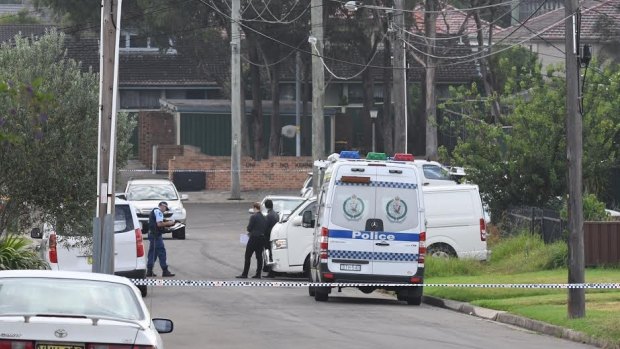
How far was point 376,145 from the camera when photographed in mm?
62812

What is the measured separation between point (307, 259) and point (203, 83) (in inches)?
1484

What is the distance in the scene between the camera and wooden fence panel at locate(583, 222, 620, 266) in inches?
1081

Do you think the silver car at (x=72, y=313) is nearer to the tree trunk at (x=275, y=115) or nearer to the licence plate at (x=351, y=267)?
the licence plate at (x=351, y=267)

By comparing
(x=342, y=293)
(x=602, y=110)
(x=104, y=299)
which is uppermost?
(x=602, y=110)

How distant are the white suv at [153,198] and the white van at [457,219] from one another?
1016 centimetres

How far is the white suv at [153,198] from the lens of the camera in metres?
37.2

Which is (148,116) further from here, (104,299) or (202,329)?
(104,299)

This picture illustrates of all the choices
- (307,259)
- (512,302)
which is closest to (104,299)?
(512,302)

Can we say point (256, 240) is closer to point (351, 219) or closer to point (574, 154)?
point (351, 219)

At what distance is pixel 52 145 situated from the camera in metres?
20.5

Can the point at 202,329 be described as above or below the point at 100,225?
below

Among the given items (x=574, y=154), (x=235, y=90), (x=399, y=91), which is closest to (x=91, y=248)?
A: (x=574, y=154)

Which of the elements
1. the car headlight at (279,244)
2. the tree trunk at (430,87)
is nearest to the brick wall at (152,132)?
the tree trunk at (430,87)

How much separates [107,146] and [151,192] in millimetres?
19301
